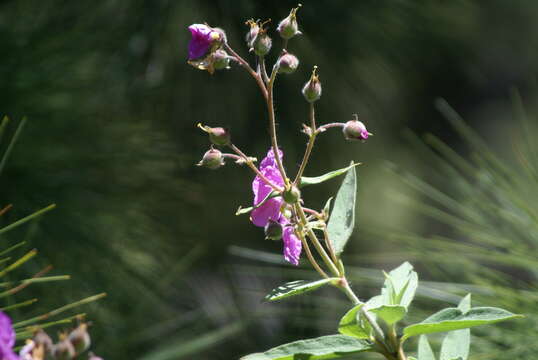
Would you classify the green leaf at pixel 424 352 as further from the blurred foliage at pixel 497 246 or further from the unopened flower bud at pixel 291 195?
the blurred foliage at pixel 497 246

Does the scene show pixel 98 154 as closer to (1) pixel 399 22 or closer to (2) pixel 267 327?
(2) pixel 267 327

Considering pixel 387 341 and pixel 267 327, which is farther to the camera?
pixel 267 327

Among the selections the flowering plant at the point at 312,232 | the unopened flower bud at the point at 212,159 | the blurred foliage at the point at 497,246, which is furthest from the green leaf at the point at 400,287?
the blurred foliage at the point at 497,246

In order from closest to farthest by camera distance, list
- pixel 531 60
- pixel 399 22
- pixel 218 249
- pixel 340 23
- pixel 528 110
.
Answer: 1. pixel 340 23
2. pixel 399 22
3. pixel 218 249
4. pixel 531 60
5. pixel 528 110

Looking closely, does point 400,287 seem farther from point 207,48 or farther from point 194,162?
point 194,162

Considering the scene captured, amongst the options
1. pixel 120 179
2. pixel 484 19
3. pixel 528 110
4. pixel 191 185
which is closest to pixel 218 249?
pixel 191 185

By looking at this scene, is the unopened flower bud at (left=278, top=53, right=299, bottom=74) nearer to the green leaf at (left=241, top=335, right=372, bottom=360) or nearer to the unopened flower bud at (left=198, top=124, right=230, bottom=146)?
the unopened flower bud at (left=198, top=124, right=230, bottom=146)

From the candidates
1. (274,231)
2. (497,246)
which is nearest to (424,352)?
(274,231)
